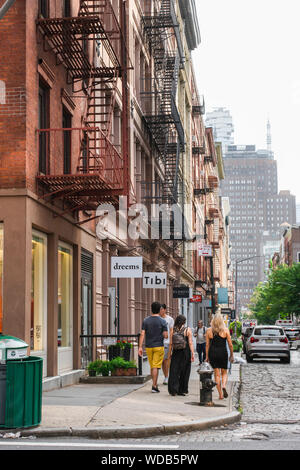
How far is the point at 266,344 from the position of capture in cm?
3050

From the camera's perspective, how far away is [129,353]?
1884 centimetres

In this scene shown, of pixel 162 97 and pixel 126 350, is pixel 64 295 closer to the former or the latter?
pixel 126 350

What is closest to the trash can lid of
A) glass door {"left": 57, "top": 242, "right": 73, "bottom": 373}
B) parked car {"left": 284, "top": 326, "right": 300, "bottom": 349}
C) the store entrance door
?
glass door {"left": 57, "top": 242, "right": 73, "bottom": 373}

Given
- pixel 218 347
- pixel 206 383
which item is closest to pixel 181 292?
pixel 218 347

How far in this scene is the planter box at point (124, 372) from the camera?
690 inches

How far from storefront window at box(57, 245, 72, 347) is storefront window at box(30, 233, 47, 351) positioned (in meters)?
1.33

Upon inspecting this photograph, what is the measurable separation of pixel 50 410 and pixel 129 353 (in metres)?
7.62

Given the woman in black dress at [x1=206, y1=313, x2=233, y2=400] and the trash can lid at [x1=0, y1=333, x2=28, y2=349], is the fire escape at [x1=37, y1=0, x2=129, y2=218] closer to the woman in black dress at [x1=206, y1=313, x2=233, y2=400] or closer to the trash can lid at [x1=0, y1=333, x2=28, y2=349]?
the woman in black dress at [x1=206, y1=313, x2=233, y2=400]

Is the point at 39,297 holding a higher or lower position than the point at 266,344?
higher

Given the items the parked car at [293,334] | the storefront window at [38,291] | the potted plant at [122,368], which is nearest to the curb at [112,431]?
the storefront window at [38,291]

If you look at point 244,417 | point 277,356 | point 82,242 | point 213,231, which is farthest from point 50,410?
point 213,231

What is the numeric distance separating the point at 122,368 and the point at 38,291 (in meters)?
3.56

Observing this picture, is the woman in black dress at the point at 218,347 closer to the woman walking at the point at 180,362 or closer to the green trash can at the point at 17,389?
the woman walking at the point at 180,362
